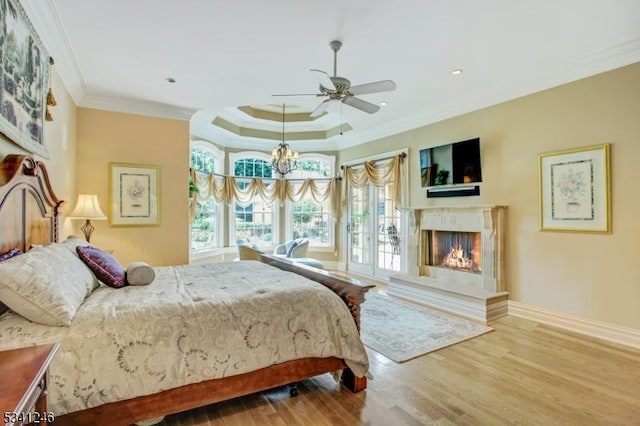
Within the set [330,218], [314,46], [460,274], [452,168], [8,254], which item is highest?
[314,46]

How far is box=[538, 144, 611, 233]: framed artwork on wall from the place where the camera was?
140 inches

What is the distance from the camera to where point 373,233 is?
262 inches

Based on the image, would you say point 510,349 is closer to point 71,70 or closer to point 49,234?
point 49,234

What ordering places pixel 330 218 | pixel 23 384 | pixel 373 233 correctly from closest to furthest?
pixel 23 384
pixel 373 233
pixel 330 218

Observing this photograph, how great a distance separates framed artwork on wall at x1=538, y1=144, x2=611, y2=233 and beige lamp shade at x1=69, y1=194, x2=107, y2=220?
5503mm

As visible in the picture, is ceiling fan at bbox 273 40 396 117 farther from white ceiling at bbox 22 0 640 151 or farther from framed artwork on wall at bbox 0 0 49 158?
framed artwork on wall at bbox 0 0 49 158

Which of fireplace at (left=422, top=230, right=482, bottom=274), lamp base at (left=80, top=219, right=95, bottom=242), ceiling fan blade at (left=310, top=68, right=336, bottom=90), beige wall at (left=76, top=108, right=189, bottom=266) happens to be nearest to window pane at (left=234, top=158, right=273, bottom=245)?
beige wall at (left=76, top=108, right=189, bottom=266)

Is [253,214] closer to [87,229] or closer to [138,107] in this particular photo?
[138,107]

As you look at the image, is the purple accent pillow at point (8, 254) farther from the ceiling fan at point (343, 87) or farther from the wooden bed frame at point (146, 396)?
the ceiling fan at point (343, 87)

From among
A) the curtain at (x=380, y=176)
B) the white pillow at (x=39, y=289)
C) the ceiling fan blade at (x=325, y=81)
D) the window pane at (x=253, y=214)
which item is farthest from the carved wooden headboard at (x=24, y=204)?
the curtain at (x=380, y=176)

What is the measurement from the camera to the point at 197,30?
117 inches

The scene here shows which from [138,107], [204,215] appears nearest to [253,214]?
[204,215]

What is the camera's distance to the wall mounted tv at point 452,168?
15.6 feet

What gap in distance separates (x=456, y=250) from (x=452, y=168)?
131 centimetres
